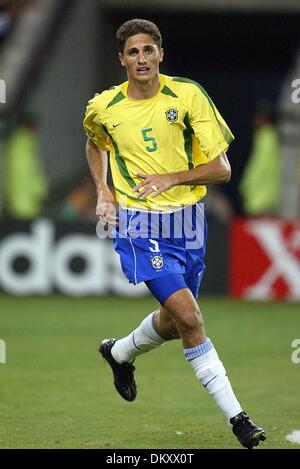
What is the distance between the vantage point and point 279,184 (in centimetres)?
1958

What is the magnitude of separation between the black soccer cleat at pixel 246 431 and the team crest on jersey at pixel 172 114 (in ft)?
5.97

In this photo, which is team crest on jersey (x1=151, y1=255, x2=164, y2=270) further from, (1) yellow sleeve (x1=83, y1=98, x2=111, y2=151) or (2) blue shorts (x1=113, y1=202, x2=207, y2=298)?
(1) yellow sleeve (x1=83, y1=98, x2=111, y2=151)

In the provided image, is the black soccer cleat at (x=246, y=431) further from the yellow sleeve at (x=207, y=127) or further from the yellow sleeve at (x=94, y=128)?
the yellow sleeve at (x=94, y=128)

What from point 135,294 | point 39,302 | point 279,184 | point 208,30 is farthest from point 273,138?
point 208,30

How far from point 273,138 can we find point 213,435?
11174mm

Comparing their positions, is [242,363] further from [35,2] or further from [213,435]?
[35,2]

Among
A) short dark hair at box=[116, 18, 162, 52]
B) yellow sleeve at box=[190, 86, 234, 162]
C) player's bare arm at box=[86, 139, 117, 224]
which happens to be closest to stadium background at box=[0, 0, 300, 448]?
player's bare arm at box=[86, 139, 117, 224]

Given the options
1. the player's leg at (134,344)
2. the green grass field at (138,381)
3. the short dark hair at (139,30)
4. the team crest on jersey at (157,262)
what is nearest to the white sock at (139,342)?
the player's leg at (134,344)

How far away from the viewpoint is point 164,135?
291 inches

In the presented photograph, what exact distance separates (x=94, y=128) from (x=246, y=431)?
2228 mm

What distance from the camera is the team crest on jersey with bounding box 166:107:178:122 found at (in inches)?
290

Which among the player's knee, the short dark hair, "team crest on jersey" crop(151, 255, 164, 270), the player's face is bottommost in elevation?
the player's knee

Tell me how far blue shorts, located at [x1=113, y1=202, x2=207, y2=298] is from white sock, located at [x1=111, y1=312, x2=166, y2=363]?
18.6 inches

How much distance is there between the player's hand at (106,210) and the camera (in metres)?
7.36
